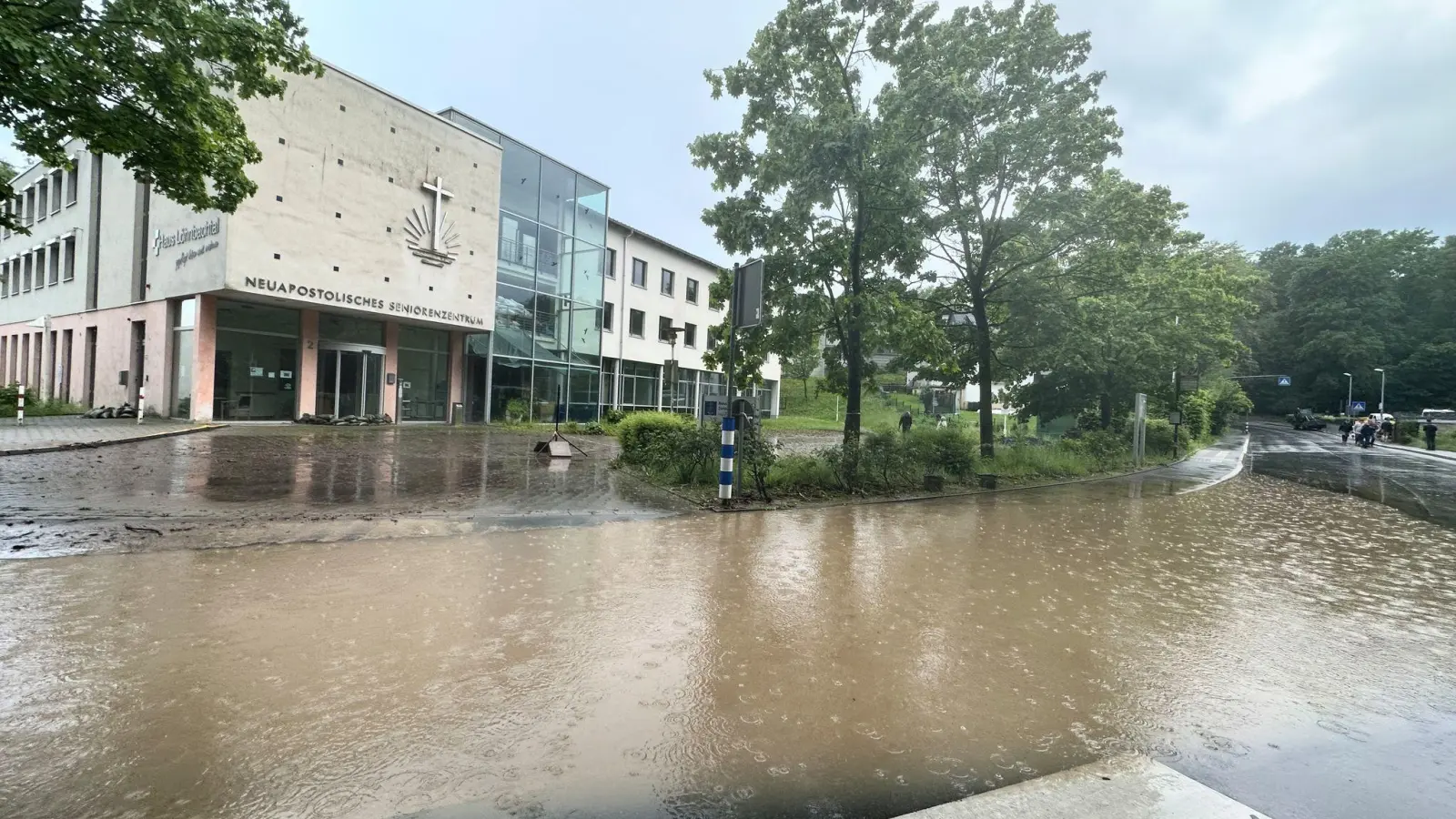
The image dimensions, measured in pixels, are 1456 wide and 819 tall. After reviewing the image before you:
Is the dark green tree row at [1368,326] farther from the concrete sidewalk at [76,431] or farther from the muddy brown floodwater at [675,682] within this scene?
the concrete sidewalk at [76,431]

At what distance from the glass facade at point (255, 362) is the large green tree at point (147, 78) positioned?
474 inches

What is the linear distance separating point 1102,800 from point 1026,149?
14510 millimetres

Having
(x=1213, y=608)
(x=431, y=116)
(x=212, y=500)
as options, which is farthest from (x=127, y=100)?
(x=431, y=116)

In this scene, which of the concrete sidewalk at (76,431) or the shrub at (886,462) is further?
the concrete sidewalk at (76,431)

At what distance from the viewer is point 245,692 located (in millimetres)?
3154

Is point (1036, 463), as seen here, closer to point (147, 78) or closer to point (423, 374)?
point (147, 78)

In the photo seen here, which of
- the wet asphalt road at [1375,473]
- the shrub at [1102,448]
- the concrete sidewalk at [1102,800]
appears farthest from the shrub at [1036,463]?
the concrete sidewalk at [1102,800]

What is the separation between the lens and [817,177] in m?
11.7

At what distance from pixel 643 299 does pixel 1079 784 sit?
34053 mm

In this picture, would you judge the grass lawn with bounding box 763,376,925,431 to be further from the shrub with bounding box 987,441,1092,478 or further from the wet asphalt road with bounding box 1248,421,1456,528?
the shrub with bounding box 987,441,1092,478

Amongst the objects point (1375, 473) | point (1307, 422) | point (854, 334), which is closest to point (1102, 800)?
point (854, 334)

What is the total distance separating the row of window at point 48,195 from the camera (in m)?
26.7

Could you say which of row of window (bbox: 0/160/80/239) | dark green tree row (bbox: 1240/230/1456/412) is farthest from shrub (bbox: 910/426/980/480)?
dark green tree row (bbox: 1240/230/1456/412)

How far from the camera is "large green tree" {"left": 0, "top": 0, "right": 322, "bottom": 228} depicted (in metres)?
7.34
